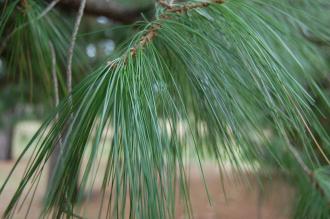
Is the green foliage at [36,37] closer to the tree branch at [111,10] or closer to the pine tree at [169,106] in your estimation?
the tree branch at [111,10]

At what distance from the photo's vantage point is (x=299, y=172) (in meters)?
0.73

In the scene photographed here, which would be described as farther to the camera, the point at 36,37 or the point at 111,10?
the point at 111,10

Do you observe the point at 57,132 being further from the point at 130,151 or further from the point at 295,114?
the point at 295,114

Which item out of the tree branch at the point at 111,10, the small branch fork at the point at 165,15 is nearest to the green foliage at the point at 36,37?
the tree branch at the point at 111,10

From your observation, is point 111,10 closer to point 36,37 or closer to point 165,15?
point 36,37

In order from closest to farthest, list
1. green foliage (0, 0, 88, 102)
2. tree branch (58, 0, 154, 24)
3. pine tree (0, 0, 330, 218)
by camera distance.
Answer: pine tree (0, 0, 330, 218) < green foliage (0, 0, 88, 102) < tree branch (58, 0, 154, 24)

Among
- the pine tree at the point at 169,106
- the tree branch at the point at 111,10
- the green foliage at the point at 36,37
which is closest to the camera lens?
the pine tree at the point at 169,106

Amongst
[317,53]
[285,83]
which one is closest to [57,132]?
[285,83]

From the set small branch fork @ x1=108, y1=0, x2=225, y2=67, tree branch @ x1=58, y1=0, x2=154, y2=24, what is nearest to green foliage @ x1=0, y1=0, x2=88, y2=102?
tree branch @ x1=58, y1=0, x2=154, y2=24

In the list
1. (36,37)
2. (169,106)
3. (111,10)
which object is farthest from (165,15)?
(111,10)

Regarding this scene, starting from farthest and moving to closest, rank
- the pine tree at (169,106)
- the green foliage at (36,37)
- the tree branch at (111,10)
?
1. the tree branch at (111,10)
2. the green foliage at (36,37)
3. the pine tree at (169,106)

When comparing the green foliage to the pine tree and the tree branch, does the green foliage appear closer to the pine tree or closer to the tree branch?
the tree branch

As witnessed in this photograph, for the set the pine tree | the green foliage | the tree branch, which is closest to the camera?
the pine tree

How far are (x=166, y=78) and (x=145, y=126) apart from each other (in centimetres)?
13
